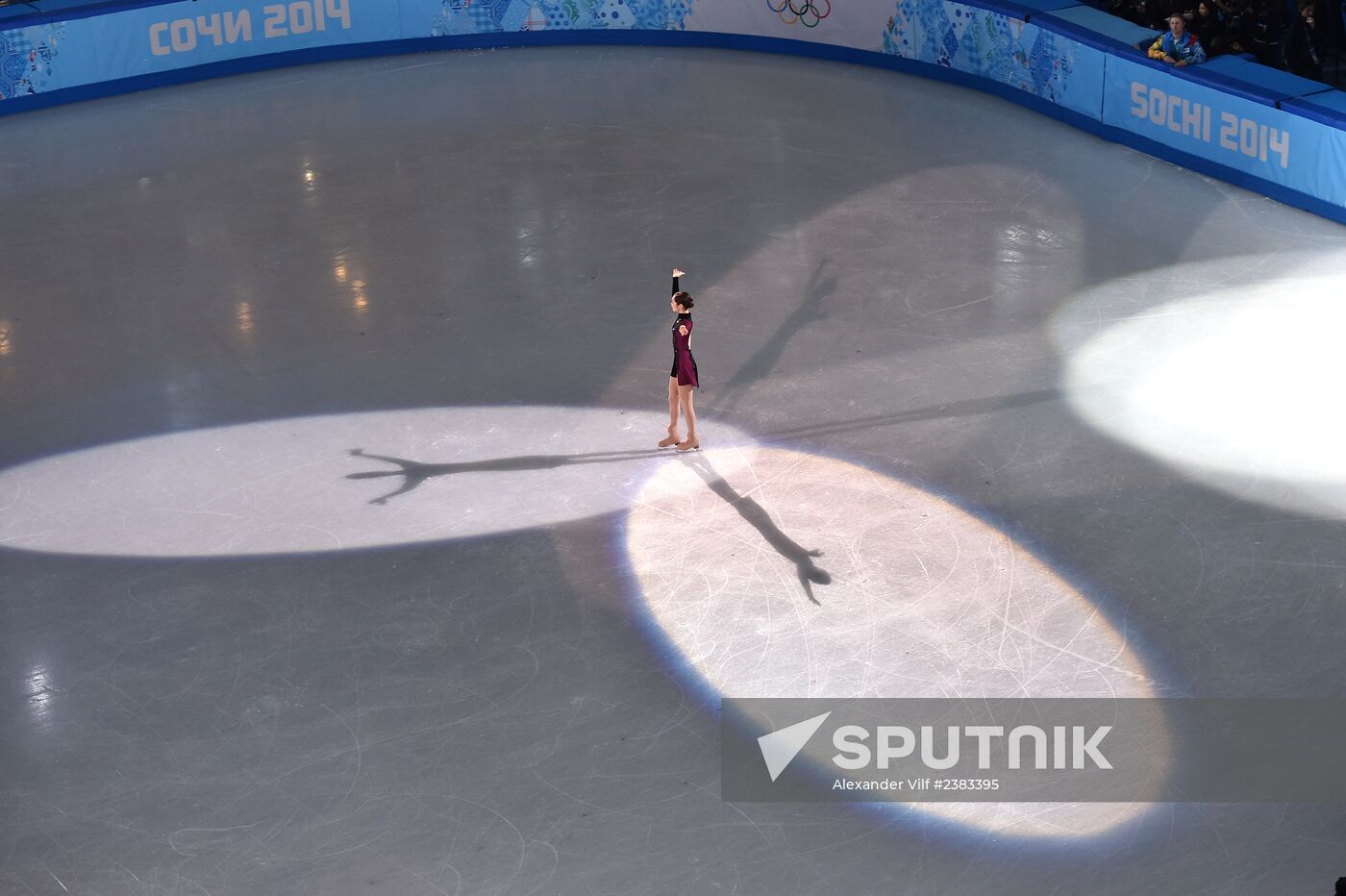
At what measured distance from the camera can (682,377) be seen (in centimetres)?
1227

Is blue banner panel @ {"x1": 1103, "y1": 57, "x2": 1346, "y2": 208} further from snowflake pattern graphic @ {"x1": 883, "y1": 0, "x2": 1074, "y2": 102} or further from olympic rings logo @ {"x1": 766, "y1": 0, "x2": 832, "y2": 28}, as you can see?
olympic rings logo @ {"x1": 766, "y1": 0, "x2": 832, "y2": 28}

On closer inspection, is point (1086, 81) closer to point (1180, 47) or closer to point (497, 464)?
point (1180, 47)

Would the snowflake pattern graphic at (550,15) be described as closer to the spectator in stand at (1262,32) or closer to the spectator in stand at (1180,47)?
the spectator in stand at (1180,47)

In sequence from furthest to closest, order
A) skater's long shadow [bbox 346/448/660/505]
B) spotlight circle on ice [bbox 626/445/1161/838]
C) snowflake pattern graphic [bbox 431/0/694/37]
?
snowflake pattern graphic [bbox 431/0/694/37], skater's long shadow [bbox 346/448/660/505], spotlight circle on ice [bbox 626/445/1161/838]

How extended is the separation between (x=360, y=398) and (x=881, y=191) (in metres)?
6.45

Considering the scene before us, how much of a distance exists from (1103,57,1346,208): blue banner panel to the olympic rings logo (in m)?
4.38

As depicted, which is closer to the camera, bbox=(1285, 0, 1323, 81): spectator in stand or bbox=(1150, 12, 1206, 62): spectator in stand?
bbox=(1150, 12, 1206, 62): spectator in stand

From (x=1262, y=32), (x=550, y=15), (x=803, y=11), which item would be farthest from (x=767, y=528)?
(x=550, y=15)

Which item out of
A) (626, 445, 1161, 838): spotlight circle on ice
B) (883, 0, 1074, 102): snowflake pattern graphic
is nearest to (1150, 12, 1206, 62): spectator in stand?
(883, 0, 1074, 102): snowflake pattern graphic

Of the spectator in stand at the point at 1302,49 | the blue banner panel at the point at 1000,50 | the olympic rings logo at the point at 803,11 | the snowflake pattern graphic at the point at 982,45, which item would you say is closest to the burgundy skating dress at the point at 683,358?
the blue banner panel at the point at 1000,50

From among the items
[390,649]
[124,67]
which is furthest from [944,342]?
[124,67]

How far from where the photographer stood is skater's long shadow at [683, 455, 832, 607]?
1113 centimetres

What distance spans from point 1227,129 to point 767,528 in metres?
8.32

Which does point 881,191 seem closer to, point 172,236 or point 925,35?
point 925,35
